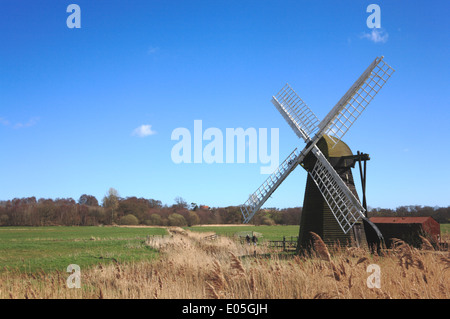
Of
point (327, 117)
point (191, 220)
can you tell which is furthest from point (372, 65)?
point (191, 220)

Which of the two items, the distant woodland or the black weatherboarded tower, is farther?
the distant woodland

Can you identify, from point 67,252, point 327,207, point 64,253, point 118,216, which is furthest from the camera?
point 118,216

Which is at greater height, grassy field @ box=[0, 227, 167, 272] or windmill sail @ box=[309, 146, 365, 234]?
windmill sail @ box=[309, 146, 365, 234]

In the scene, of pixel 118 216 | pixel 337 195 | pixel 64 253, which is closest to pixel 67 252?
pixel 64 253

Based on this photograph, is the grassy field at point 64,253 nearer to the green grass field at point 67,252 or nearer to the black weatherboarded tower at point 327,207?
the green grass field at point 67,252

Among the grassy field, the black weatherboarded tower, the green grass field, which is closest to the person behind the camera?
the black weatherboarded tower

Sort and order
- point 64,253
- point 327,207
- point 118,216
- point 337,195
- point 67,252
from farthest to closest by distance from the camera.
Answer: point 118,216, point 67,252, point 64,253, point 327,207, point 337,195

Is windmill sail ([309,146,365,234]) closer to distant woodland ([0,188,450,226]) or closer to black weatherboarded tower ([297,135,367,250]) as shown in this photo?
black weatherboarded tower ([297,135,367,250])

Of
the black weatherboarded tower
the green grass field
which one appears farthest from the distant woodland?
the black weatherboarded tower

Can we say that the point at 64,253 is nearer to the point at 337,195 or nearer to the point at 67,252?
the point at 67,252

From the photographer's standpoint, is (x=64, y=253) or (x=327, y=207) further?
(x=64, y=253)

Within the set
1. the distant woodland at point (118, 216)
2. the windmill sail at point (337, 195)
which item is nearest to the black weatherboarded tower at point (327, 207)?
the windmill sail at point (337, 195)

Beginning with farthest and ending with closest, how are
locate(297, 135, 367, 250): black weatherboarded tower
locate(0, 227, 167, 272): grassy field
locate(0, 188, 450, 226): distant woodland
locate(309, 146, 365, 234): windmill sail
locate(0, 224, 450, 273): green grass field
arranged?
locate(0, 188, 450, 226): distant woodland
locate(0, 224, 450, 273): green grass field
locate(0, 227, 167, 272): grassy field
locate(297, 135, 367, 250): black weatherboarded tower
locate(309, 146, 365, 234): windmill sail

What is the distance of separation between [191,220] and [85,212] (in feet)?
104
